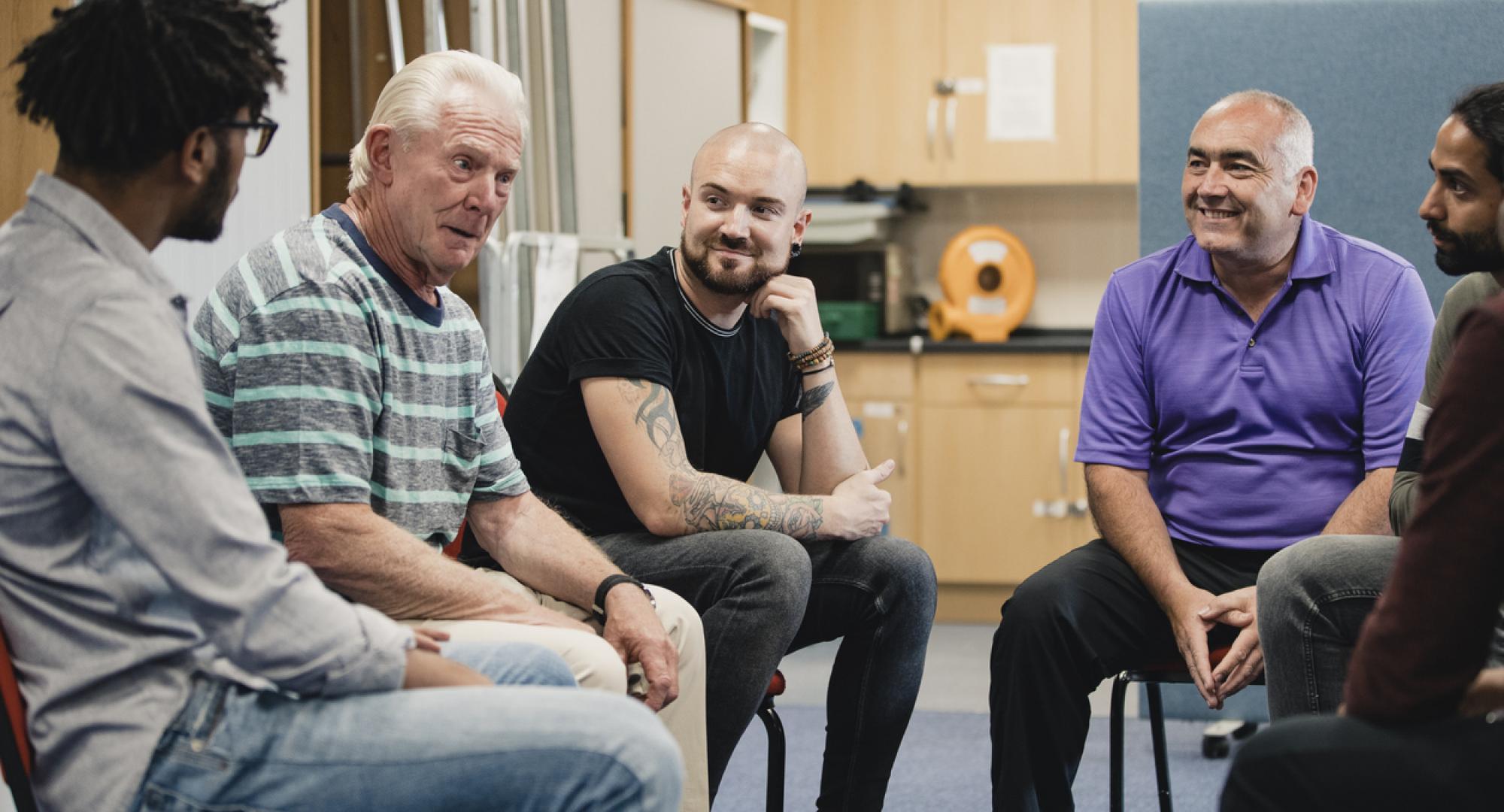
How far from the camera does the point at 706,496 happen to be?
1.98 meters

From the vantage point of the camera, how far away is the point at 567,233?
3738 mm

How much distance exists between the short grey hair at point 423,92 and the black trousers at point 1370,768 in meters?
1.15

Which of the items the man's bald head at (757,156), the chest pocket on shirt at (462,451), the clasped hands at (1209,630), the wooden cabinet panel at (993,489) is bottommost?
the wooden cabinet panel at (993,489)

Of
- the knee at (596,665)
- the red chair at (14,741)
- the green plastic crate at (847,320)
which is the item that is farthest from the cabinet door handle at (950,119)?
the red chair at (14,741)

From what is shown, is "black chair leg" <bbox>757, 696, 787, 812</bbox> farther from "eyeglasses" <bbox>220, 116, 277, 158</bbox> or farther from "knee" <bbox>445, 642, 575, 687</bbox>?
"eyeglasses" <bbox>220, 116, 277, 158</bbox>

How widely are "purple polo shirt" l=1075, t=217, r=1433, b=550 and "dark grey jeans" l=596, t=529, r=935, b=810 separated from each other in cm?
42

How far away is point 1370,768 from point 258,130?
3.28ft

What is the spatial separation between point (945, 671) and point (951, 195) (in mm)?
2072

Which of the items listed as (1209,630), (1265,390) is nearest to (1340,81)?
(1265,390)

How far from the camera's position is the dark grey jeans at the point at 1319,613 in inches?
69.7

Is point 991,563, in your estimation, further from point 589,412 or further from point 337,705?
point 337,705

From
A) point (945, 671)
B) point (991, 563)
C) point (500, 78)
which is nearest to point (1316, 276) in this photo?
point (500, 78)

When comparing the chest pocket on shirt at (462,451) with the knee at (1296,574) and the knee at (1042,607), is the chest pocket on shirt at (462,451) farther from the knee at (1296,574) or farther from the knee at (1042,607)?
the knee at (1296,574)

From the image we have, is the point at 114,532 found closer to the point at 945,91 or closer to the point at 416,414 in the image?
the point at 416,414
